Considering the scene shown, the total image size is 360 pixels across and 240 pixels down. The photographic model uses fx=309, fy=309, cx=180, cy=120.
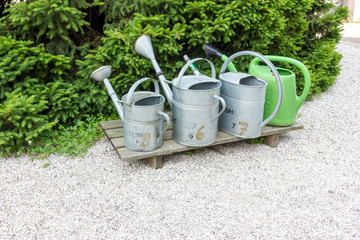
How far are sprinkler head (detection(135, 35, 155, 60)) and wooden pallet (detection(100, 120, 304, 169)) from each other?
718 mm

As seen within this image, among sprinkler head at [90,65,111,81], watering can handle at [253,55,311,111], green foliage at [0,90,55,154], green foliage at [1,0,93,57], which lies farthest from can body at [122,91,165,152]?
watering can handle at [253,55,311,111]

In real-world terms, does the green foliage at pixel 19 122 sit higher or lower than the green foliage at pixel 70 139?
higher

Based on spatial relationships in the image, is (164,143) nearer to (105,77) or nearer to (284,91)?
(105,77)

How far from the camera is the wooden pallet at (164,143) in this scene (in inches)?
96.6

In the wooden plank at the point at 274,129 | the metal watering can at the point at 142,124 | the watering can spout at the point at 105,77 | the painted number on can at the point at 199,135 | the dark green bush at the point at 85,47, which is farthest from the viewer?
the wooden plank at the point at 274,129

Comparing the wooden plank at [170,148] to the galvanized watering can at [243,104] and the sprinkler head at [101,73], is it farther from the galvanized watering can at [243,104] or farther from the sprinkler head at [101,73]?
the sprinkler head at [101,73]

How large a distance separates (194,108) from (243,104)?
0.47 m

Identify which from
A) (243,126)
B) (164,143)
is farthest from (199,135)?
(243,126)

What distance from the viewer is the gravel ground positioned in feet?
6.51

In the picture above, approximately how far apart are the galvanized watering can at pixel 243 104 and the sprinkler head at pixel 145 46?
2.21ft

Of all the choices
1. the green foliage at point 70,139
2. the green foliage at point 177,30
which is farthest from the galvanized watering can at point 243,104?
the green foliage at point 70,139

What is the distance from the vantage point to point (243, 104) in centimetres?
265

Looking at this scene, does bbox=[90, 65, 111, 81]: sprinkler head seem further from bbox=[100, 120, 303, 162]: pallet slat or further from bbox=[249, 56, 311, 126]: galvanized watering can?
bbox=[249, 56, 311, 126]: galvanized watering can

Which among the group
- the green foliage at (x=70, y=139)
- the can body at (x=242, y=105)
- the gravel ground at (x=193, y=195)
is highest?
the can body at (x=242, y=105)
